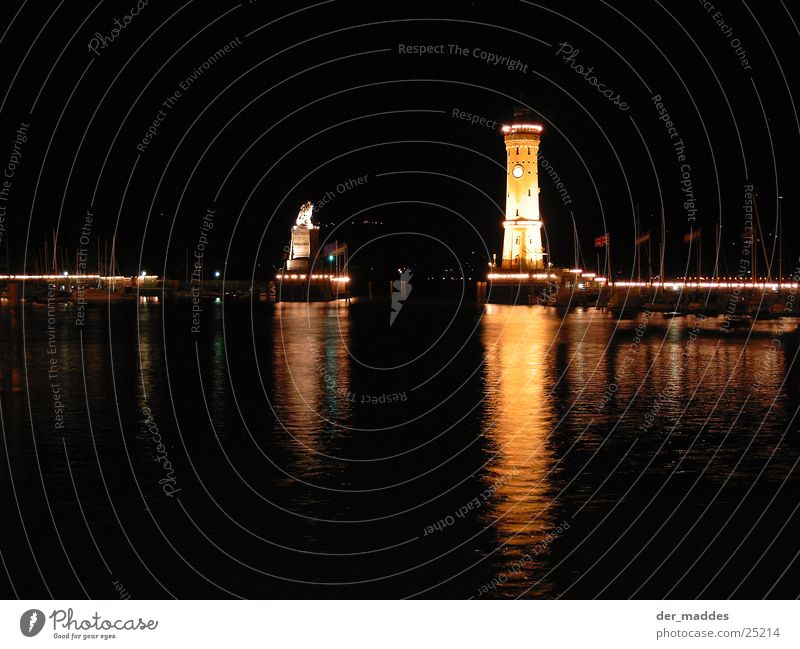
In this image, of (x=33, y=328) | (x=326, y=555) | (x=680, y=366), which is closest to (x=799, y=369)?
(x=680, y=366)

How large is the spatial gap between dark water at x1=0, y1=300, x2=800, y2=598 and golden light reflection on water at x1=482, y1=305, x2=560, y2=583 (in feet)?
0.15

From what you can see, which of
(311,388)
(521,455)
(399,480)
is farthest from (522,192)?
(399,480)

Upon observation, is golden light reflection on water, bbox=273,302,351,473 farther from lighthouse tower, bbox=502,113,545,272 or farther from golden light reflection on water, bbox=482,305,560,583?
lighthouse tower, bbox=502,113,545,272

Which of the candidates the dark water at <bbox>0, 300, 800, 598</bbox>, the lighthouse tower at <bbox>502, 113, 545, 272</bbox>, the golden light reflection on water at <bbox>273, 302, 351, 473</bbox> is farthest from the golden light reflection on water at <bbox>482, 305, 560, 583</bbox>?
the lighthouse tower at <bbox>502, 113, 545, 272</bbox>

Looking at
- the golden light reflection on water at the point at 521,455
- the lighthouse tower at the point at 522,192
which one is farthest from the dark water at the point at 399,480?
the lighthouse tower at the point at 522,192

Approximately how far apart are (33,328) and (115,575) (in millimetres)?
41289

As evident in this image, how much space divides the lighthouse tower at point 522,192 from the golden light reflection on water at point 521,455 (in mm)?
84213

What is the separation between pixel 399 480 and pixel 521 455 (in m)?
2.27

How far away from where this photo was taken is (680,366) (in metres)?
31.0

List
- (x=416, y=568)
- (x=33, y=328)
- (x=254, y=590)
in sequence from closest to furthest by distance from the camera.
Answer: (x=254, y=590) → (x=416, y=568) → (x=33, y=328)

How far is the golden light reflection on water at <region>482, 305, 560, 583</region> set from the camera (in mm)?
11444

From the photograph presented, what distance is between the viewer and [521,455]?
1656 cm

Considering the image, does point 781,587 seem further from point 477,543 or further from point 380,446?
point 380,446

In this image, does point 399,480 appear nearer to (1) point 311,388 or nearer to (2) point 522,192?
(1) point 311,388
